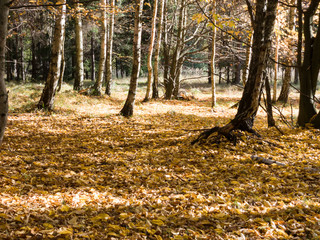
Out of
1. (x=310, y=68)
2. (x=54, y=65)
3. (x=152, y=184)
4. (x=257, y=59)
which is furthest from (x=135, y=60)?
(x=152, y=184)

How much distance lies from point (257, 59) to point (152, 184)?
3804mm

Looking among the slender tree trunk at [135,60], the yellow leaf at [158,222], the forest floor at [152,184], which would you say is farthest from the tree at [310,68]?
the yellow leaf at [158,222]

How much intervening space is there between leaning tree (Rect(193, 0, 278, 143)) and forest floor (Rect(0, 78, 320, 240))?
14.2 inches

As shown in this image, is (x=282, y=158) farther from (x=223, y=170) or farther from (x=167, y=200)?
(x=167, y=200)

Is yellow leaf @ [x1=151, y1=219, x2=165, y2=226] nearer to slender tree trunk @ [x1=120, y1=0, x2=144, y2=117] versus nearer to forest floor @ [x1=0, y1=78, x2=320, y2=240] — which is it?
forest floor @ [x1=0, y1=78, x2=320, y2=240]

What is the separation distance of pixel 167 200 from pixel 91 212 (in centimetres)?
108

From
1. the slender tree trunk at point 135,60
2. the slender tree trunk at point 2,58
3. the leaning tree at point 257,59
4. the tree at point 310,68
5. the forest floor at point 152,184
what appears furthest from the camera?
the slender tree trunk at point 135,60

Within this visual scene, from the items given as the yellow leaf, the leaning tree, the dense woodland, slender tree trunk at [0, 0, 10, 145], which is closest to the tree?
the dense woodland

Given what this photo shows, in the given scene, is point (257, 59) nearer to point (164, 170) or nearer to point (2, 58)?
point (164, 170)

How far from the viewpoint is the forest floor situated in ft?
9.88

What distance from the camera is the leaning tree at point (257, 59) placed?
5992 millimetres

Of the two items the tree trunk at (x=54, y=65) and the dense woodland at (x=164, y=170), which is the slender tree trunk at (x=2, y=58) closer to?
the dense woodland at (x=164, y=170)

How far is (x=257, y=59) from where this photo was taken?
6.10 meters

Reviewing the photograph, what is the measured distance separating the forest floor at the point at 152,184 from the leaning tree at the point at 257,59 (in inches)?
14.2
